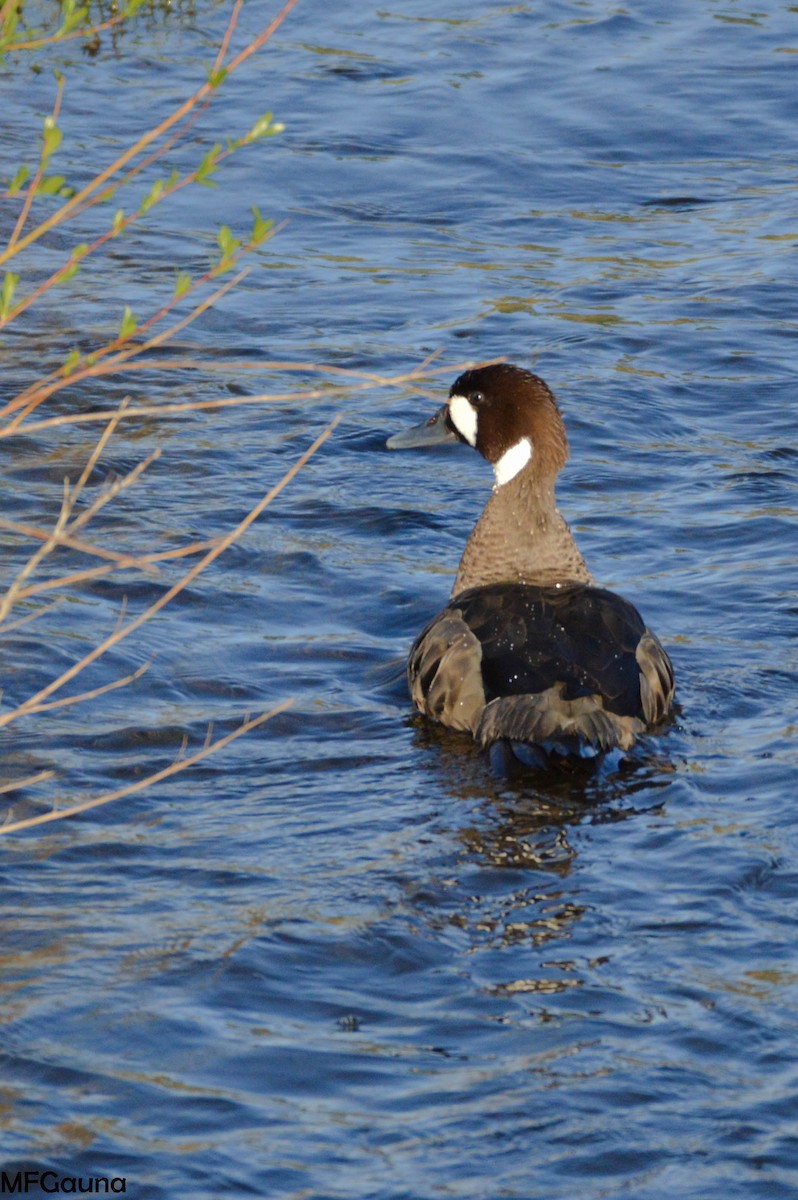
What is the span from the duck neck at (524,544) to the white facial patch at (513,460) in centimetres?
5

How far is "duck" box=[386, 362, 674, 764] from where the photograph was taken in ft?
20.6

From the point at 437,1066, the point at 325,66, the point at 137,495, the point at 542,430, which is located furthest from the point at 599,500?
the point at 325,66

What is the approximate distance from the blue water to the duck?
0.16m

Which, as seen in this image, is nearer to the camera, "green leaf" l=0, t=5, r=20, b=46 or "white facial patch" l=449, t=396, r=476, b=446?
"green leaf" l=0, t=5, r=20, b=46

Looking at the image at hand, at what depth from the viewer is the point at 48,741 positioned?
6.33 metres

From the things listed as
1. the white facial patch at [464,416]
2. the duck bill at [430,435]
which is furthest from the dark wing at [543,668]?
the duck bill at [430,435]

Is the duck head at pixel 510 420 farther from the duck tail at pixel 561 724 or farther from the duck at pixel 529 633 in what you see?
the duck tail at pixel 561 724

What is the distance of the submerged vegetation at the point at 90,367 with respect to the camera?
3834 millimetres

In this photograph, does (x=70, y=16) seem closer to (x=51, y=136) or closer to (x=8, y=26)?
(x=8, y=26)

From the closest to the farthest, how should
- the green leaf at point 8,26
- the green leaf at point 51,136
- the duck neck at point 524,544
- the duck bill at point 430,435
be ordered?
the green leaf at point 51,136
the green leaf at point 8,26
the duck neck at point 524,544
the duck bill at point 430,435

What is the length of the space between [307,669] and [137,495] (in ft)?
6.30

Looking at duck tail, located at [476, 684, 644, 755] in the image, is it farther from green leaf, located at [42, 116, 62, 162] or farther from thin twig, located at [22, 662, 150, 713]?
green leaf, located at [42, 116, 62, 162]

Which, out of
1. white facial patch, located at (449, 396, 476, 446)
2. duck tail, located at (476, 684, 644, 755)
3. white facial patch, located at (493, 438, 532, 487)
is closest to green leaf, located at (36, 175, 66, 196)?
duck tail, located at (476, 684, 644, 755)

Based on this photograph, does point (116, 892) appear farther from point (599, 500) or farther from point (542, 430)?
point (599, 500)
